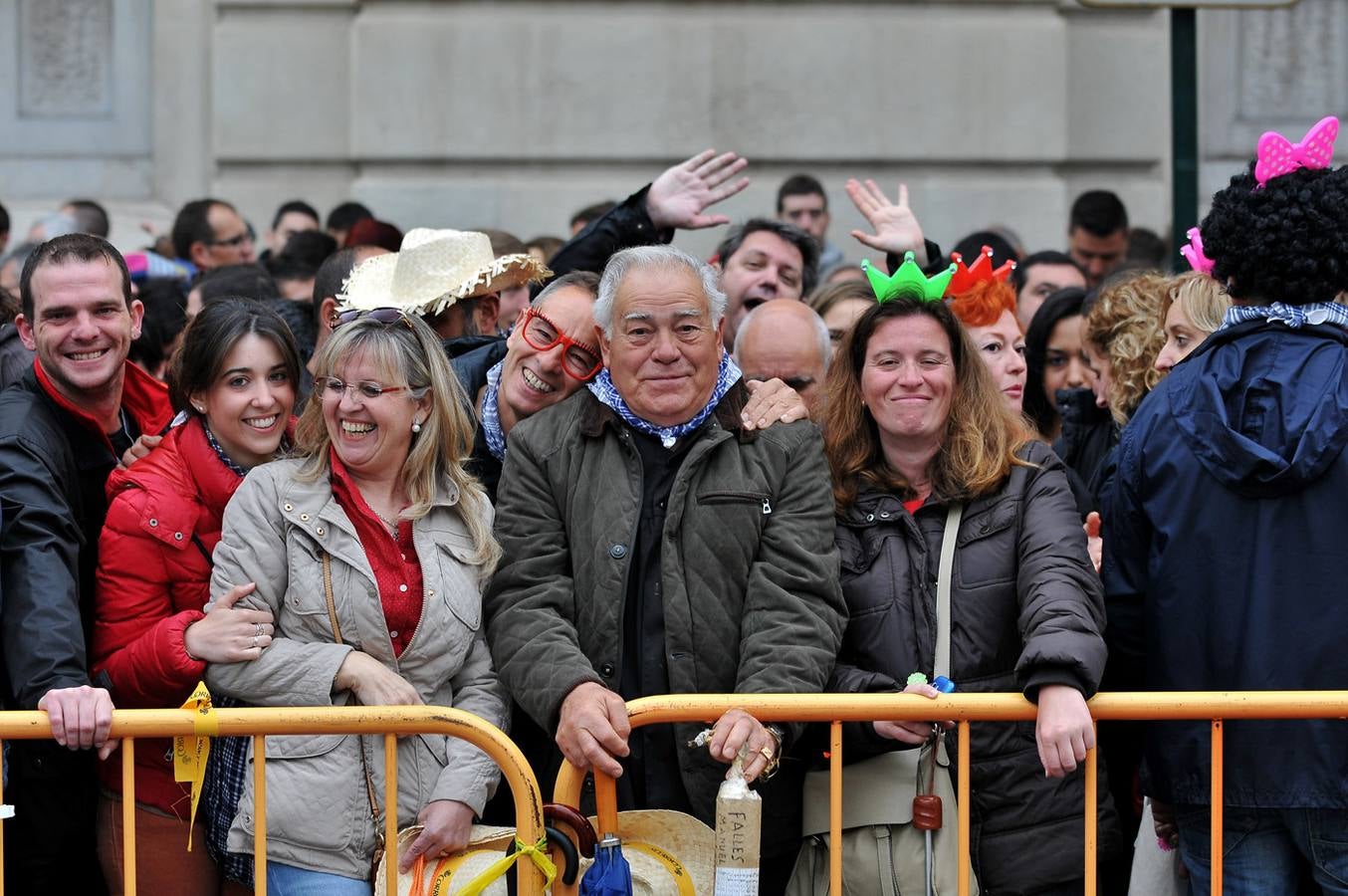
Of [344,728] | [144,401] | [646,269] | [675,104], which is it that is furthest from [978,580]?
[675,104]

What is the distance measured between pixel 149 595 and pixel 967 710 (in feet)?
6.04

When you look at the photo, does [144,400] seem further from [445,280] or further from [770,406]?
[770,406]

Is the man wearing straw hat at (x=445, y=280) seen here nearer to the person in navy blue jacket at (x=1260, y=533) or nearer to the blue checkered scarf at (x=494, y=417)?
the blue checkered scarf at (x=494, y=417)

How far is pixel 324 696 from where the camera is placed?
3973mm

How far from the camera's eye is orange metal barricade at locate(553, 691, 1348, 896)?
377 cm

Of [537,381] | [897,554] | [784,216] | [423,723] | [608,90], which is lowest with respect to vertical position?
[423,723]

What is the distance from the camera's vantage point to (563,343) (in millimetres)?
4660

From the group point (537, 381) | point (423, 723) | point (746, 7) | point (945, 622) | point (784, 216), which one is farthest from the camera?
point (746, 7)

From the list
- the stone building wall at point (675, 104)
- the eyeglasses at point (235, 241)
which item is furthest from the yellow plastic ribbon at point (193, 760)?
the stone building wall at point (675, 104)

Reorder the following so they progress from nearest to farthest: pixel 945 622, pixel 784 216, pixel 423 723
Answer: pixel 423 723, pixel 945 622, pixel 784 216

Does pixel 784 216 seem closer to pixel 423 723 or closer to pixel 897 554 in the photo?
pixel 897 554

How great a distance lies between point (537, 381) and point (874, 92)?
5.66m

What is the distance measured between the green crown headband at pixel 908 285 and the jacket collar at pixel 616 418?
49 centimetres

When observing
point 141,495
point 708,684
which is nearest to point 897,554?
point 708,684
